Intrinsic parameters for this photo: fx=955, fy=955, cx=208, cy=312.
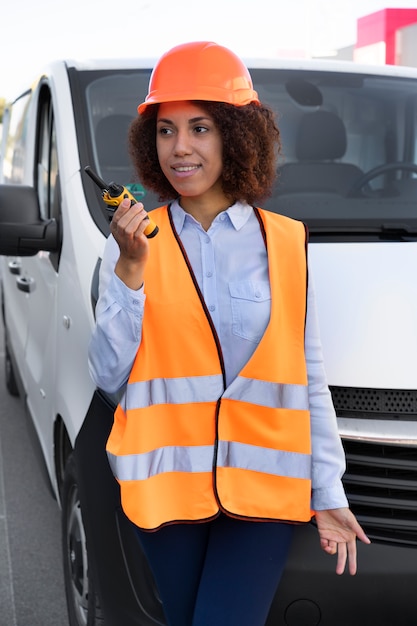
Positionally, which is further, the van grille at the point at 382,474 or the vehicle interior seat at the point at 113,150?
the vehicle interior seat at the point at 113,150

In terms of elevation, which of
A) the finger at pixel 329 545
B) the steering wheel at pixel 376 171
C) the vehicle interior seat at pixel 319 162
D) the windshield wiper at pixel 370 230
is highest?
the vehicle interior seat at pixel 319 162

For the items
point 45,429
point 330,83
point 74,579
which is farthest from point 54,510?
point 330,83

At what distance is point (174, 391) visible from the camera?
1964mm

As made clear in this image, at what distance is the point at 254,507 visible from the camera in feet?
6.41

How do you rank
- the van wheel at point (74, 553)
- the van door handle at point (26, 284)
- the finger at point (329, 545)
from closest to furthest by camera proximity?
1. the finger at point (329, 545)
2. the van wheel at point (74, 553)
3. the van door handle at point (26, 284)

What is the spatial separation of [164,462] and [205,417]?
5.1 inches

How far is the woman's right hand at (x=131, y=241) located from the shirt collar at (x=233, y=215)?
19 centimetres

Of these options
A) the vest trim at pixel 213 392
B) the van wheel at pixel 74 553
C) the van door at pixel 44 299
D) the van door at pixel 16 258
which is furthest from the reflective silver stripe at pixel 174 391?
the van door at pixel 16 258

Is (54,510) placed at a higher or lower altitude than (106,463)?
lower

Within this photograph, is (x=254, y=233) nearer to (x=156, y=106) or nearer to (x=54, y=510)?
(x=156, y=106)

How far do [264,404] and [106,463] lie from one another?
0.64m

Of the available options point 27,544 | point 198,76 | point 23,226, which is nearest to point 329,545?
point 198,76

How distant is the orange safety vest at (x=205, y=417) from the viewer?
6.40ft

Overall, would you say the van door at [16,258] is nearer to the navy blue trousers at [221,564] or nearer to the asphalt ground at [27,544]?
the asphalt ground at [27,544]
